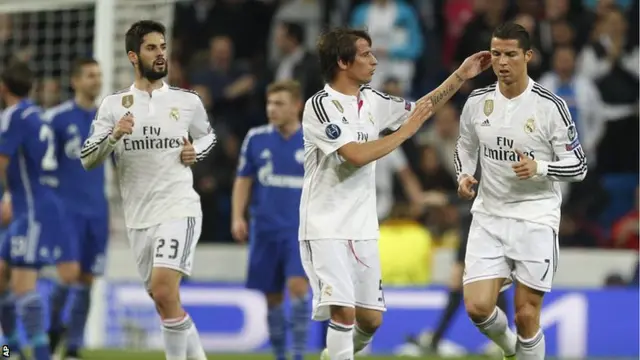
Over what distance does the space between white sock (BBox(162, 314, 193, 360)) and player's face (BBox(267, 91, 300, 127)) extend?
2817 millimetres

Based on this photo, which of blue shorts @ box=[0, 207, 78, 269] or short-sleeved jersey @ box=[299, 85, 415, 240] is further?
blue shorts @ box=[0, 207, 78, 269]

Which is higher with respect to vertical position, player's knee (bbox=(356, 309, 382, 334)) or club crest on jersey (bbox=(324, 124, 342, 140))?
club crest on jersey (bbox=(324, 124, 342, 140))

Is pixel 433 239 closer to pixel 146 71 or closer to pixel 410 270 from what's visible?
pixel 410 270

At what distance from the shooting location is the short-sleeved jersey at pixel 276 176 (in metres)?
11.6

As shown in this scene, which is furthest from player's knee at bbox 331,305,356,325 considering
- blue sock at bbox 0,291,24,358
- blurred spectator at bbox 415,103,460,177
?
blurred spectator at bbox 415,103,460,177

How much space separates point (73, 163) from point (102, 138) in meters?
2.95

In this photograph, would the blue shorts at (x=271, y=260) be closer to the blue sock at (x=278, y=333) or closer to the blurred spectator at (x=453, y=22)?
the blue sock at (x=278, y=333)

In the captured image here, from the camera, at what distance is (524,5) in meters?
16.8

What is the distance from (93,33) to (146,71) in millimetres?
6996

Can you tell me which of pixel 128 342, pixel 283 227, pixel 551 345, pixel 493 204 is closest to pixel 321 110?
pixel 493 204

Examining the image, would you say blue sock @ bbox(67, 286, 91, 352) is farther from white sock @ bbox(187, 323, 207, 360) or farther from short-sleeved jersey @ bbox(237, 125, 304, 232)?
white sock @ bbox(187, 323, 207, 360)

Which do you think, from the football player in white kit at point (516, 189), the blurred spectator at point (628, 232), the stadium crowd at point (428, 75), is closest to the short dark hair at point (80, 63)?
the stadium crowd at point (428, 75)

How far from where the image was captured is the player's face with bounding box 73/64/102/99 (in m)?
12.0

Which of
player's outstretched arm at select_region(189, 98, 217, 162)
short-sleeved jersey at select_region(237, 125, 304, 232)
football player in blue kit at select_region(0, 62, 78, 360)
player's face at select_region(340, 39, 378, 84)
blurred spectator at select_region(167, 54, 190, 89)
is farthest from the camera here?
blurred spectator at select_region(167, 54, 190, 89)
